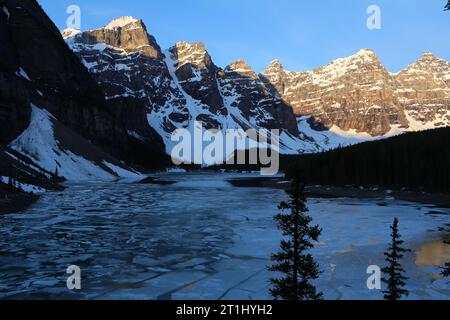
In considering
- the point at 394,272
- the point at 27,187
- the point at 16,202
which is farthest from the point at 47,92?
the point at 394,272

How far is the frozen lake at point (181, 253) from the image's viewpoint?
16.8 metres

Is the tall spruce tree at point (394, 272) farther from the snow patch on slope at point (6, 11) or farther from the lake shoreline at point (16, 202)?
the snow patch on slope at point (6, 11)

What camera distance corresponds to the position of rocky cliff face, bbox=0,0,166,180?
105 metres

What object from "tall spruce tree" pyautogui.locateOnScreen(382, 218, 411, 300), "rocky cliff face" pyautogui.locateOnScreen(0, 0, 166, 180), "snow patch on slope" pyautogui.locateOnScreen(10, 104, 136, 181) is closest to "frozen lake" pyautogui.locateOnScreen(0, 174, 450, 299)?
"tall spruce tree" pyautogui.locateOnScreen(382, 218, 411, 300)

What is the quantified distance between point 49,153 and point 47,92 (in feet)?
193

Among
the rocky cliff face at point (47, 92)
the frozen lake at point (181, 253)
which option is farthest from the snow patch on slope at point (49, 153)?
the frozen lake at point (181, 253)

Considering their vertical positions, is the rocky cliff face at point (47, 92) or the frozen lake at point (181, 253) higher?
the rocky cliff face at point (47, 92)

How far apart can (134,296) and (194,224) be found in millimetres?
20120

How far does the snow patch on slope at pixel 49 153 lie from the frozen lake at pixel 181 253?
5662 centimetres

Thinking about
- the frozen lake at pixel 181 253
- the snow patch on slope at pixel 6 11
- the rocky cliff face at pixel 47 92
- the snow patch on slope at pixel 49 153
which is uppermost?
the snow patch on slope at pixel 6 11

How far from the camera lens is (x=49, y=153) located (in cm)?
9806

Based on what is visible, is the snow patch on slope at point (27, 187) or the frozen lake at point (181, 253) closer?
the frozen lake at point (181, 253)

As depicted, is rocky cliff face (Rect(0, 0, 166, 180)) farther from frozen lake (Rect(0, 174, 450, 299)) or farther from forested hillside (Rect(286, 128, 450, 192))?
frozen lake (Rect(0, 174, 450, 299))

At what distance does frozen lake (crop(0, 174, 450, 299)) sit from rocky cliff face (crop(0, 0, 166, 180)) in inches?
2545
